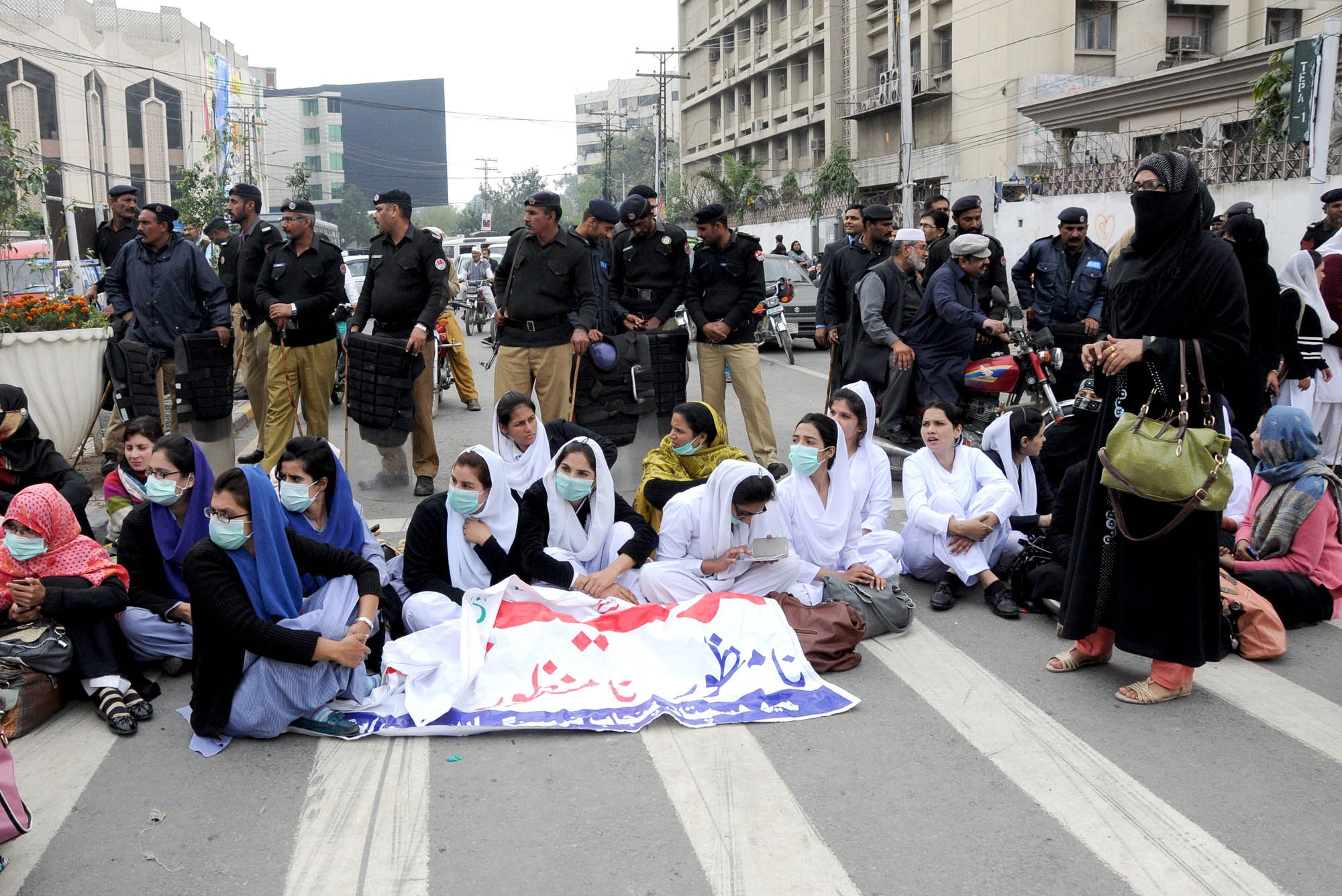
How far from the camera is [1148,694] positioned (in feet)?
15.1

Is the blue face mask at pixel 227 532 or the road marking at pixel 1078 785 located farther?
the blue face mask at pixel 227 532

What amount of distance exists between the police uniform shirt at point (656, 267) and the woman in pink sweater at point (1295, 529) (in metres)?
4.12

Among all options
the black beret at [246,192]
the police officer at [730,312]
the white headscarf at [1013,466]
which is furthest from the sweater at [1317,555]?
the black beret at [246,192]

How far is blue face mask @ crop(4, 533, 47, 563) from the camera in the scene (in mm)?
4789

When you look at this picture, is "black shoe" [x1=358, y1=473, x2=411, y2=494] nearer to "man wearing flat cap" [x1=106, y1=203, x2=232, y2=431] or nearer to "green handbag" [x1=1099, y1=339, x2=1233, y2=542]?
"man wearing flat cap" [x1=106, y1=203, x2=232, y2=431]

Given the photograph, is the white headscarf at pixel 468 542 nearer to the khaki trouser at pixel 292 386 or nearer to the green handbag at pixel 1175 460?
the green handbag at pixel 1175 460

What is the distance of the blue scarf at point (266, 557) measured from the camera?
4.25m

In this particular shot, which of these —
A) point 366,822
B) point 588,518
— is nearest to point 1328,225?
point 588,518

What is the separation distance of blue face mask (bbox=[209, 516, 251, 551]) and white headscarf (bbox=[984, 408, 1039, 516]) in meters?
3.89

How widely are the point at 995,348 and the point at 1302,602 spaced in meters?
3.69

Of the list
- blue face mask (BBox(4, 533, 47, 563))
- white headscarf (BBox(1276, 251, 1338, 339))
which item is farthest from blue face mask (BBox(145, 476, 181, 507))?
white headscarf (BBox(1276, 251, 1338, 339))

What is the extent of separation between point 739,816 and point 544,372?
4942 mm

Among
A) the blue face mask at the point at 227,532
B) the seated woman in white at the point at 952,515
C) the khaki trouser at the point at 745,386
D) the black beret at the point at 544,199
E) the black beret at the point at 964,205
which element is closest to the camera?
the blue face mask at the point at 227,532

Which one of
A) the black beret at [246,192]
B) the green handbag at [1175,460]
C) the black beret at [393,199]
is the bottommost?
the green handbag at [1175,460]
